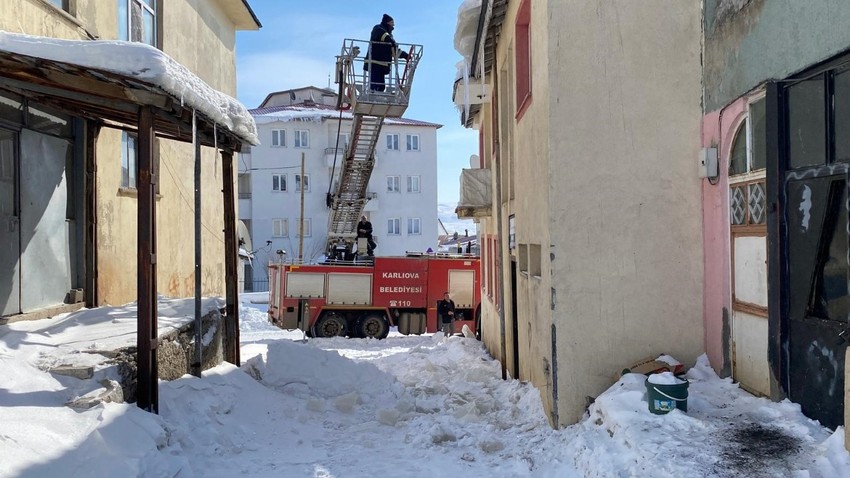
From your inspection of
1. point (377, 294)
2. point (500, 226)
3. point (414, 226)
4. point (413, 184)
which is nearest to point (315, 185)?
point (413, 184)

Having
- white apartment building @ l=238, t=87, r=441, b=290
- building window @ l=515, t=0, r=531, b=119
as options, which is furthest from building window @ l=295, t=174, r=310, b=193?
building window @ l=515, t=0, r=531, b=119

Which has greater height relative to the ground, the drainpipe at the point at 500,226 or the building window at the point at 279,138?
the building window at the point at 279,138

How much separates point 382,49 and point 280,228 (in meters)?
23.6

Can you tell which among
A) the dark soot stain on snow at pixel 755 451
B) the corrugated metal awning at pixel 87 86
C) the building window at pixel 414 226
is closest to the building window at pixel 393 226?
the building window at pixel 414 226

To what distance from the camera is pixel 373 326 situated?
19.2 m

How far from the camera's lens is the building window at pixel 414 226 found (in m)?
39.1

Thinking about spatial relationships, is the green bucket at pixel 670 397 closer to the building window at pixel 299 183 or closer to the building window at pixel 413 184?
the building window at pixel 413 184

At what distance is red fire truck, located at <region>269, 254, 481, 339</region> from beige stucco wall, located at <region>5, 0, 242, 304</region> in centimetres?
500

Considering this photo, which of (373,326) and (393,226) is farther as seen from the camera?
(393,226)

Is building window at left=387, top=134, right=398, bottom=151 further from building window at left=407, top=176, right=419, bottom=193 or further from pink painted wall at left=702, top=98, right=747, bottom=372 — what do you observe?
pink painted wall at left=702, top=98, right=747, bottom=372

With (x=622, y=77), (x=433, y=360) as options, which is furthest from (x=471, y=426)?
(x=433, y=360)

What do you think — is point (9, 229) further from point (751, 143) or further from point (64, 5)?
point (751, 143)

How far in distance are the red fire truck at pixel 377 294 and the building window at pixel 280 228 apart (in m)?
19.3

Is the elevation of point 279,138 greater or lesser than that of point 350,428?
greater
